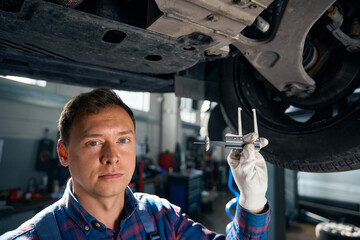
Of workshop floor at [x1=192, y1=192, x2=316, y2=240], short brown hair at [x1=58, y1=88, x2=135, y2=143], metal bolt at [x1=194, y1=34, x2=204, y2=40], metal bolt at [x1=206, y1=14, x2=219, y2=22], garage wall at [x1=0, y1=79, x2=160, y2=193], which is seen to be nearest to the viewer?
metal bolt at [x1=206, y1=14, x2=219, y2=22]

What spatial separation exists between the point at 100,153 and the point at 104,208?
0.22 metres

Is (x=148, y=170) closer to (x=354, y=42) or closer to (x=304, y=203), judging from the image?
(x=304, y=203)

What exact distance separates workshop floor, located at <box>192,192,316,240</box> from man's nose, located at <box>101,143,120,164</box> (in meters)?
3.12

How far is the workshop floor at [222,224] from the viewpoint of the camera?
306 cm

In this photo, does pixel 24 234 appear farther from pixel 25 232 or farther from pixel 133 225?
pixel 133 225

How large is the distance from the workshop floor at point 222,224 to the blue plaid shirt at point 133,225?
2719 mm

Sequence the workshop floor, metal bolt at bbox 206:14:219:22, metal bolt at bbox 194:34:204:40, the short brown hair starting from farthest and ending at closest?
the workshop floor → the short brown hair → metal bolt at bbox 194:34:204:40 → metal bolt at bbox 206:14:219:22

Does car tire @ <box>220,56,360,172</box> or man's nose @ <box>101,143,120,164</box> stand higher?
car tire @ <box>220,56,360,172</box>

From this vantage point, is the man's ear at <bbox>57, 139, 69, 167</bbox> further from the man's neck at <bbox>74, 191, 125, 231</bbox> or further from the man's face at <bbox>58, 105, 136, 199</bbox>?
the man's neck at <bbox>74, 191, 125, 231</bbox>

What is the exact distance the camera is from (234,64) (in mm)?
1229

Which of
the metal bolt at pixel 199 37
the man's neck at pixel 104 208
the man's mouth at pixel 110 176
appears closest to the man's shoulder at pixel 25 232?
the man's neck at pixel 104 208

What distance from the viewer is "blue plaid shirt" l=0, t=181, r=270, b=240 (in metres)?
0.73

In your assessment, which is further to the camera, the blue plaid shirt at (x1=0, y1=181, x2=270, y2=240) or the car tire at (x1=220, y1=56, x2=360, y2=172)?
the car tire at (x1=220, y1=56, x2=360, y2=172)

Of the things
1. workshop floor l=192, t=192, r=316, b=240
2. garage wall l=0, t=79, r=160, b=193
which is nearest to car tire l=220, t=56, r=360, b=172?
workshop floor l=192, t=192, r=316, b=240
